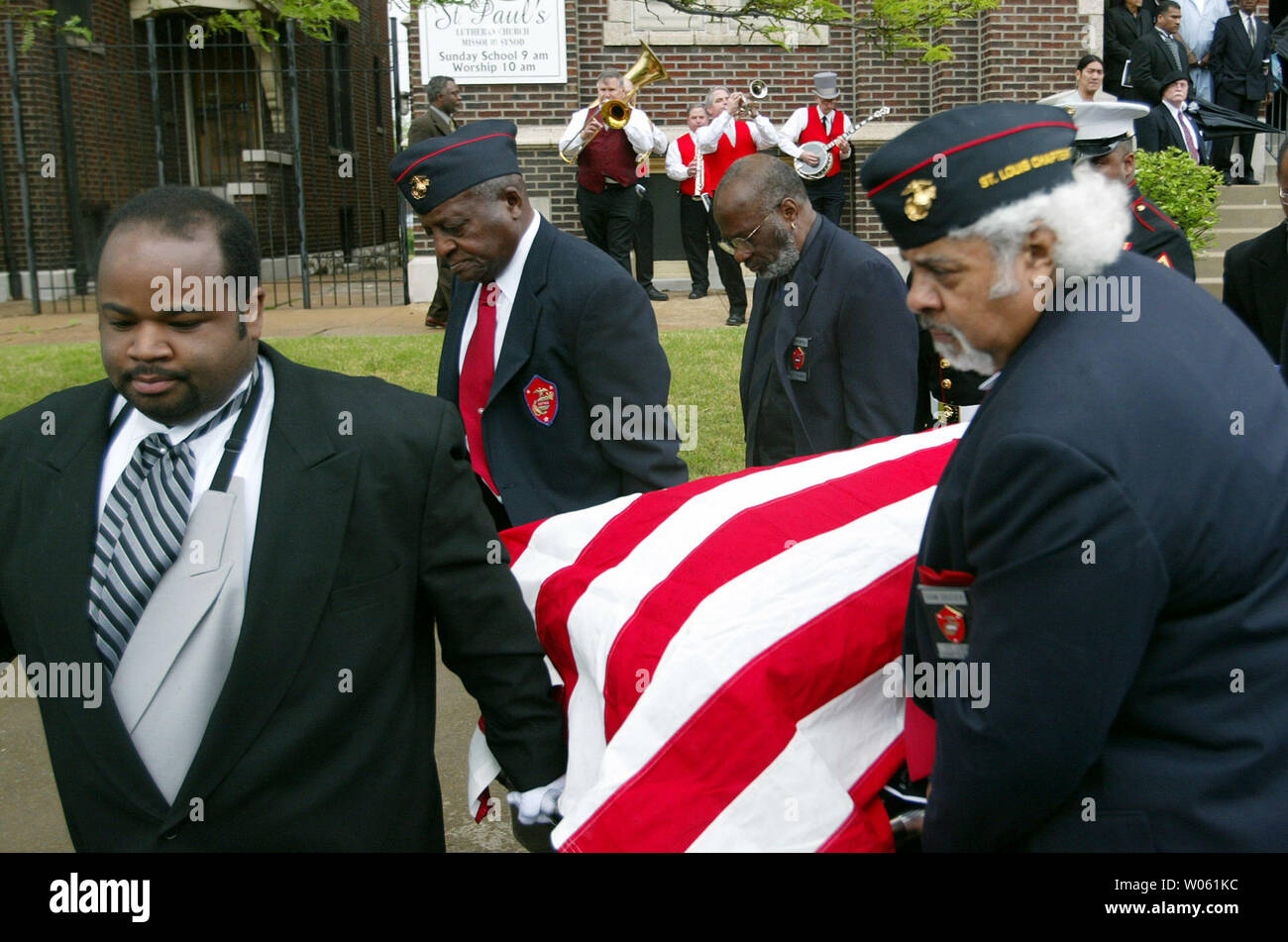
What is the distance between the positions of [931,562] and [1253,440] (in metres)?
0.45

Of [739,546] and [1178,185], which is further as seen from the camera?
[1178,185]

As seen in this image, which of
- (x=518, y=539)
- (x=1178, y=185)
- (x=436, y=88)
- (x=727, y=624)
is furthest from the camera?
(x=436, y=88)

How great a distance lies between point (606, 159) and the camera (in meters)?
11.2

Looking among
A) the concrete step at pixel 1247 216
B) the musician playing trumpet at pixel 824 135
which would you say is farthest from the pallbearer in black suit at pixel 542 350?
the concrete step at pixel 1247 216

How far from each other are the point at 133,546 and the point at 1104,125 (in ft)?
12.0


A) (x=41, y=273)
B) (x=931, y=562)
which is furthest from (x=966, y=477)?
(x=41, y=273)

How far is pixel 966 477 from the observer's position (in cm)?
165

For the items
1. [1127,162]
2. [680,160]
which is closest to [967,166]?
[1127,162]

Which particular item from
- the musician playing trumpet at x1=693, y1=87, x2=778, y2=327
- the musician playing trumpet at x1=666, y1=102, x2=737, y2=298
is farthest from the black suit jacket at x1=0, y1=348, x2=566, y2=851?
the musician playing trumpet at x1=666, y1=102, x2=737, y2=298

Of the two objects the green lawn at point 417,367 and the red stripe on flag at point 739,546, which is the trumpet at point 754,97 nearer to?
the green lawn at point 417,367

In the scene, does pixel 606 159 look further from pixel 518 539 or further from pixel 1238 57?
pixel 518 539

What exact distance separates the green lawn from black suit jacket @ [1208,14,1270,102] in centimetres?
704

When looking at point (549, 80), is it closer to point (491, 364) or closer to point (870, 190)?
point (491, 364)

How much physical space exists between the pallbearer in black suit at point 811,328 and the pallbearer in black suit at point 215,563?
2.04 m
